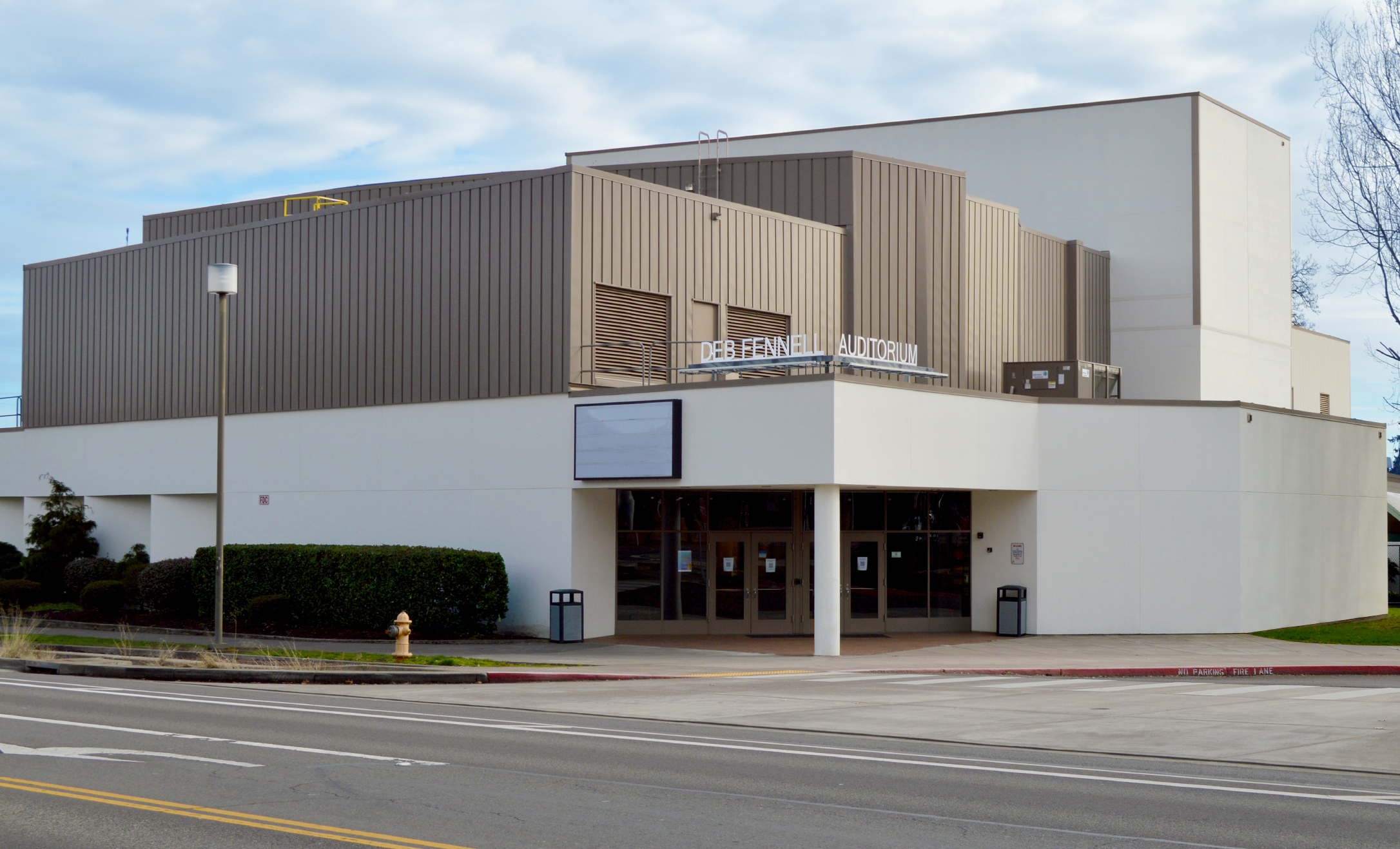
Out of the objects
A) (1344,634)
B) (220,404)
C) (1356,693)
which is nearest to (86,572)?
(220,404)

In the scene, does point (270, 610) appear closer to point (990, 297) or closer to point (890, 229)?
point (890, 229)

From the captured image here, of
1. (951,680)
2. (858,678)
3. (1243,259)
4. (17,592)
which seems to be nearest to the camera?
(951,680)

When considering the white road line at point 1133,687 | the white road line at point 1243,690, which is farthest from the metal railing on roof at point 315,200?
the white road line at point 1243,690

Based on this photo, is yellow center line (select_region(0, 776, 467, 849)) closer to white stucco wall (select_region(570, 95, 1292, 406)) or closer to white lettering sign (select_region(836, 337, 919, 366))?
white lettering sign (select_region(836, 337, 919, 366))

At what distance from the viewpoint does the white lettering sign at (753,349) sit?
27.1 metres

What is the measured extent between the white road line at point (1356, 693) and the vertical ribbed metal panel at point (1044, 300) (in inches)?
626

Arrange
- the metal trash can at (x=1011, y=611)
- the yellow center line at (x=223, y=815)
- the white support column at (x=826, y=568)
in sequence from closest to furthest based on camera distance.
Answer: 1. the yellow center line at (x=223, y=815)
2. the white support column at (x=826, y=568)
3. the metal trash can at (x=1011, y=611)

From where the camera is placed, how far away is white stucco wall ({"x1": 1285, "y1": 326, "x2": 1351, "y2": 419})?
47.3 m

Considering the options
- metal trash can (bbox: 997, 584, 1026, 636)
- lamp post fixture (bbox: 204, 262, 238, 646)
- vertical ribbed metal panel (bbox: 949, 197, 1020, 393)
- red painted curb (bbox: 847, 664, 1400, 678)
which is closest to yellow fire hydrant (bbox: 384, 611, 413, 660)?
lamp post fixture (bbox: 204, 262, 238, 646)

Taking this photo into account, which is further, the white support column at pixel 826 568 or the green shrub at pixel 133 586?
the green shrub at pixel 133 586

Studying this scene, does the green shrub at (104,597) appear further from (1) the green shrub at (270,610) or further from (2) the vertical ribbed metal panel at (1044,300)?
(2) the vertical ribbed metal panel at (1044,300)

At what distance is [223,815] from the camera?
927cm

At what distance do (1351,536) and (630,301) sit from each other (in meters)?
18.7

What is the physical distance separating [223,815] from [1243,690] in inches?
589
